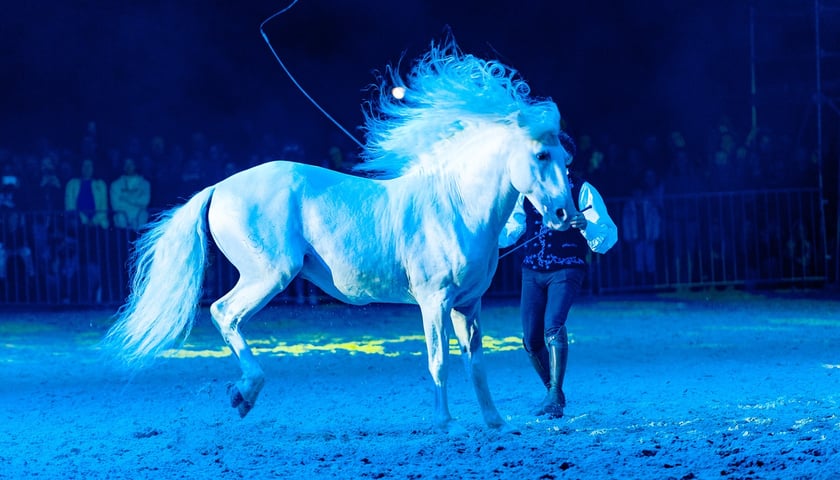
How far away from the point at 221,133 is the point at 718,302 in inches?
329

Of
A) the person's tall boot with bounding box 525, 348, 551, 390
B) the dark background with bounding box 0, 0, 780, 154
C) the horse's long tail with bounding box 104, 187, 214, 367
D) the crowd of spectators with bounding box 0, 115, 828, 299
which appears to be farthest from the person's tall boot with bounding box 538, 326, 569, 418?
the dark background with bounding box 0, 0, 780, 154

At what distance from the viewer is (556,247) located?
22.7 feet

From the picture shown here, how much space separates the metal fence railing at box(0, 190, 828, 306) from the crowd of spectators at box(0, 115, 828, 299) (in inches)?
1.1

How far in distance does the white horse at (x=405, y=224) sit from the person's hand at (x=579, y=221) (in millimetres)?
52

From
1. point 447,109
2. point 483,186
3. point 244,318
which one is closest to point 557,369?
point 483,186

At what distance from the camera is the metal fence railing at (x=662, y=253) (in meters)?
13.6

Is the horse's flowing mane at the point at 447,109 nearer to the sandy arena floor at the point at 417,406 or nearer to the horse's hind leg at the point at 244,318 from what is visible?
the horse's hind leg at the point at 244,318

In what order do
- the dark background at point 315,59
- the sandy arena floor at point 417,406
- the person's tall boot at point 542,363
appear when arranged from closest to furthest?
1. the sandy arena floor at point 417,406
2. the person's tall boot at point 542,363
3. the dark background at point 315,59

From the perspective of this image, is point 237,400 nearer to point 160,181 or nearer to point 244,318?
point 244,318

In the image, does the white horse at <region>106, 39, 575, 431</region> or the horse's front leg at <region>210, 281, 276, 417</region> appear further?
the white horse at <region>106, 39, 575, 431</region>

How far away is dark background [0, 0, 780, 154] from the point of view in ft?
55.8

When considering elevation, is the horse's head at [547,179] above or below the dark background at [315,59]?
below

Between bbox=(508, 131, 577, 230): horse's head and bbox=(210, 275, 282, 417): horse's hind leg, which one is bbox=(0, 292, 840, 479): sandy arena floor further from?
bbox=(508, 131, 577, 230): horse's head

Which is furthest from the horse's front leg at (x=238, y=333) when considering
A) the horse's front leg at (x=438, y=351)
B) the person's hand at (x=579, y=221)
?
the person's hand at (x=579, y=221)
